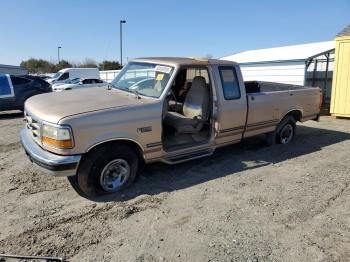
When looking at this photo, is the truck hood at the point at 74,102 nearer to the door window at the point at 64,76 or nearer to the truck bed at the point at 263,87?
the truck bed at the point at 263,87

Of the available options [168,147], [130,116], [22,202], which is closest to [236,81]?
[168,147]

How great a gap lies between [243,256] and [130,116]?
234 cm

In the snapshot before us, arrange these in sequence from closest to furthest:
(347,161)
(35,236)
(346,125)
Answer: (35,236)
(347,161)
(346,125)

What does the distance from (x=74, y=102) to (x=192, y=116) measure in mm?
2185

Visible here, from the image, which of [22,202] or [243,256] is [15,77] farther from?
[243,256]

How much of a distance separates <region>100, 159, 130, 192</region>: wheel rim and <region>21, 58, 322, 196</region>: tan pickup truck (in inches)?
0.6

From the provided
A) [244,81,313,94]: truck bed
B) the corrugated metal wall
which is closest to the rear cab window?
[244,81,313,94]: truck bed

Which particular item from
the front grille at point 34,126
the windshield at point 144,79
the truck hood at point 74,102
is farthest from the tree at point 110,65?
the front grille at point 34,126

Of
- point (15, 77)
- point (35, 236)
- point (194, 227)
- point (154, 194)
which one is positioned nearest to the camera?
point (35, 236)

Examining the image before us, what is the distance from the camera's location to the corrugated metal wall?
36.9ft

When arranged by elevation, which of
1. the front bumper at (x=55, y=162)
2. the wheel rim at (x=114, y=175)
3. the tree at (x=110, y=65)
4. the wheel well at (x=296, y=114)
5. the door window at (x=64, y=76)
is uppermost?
the tree at (x=110, y=65)

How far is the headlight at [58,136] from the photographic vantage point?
3.99m

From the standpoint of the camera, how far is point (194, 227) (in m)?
3.85

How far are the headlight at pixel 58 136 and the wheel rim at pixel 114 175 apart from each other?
690mm
